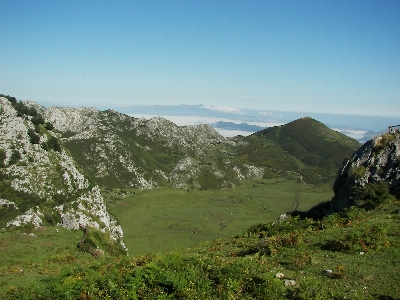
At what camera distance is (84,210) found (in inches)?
2901

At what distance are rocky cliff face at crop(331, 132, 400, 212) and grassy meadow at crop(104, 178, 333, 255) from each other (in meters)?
63.6

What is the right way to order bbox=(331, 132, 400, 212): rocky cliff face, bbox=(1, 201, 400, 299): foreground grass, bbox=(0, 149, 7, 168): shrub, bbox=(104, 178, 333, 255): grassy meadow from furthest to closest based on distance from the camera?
bbox=(104, 178, 333, 255): grassy meadow → bbox=(0, 149, 7, 168): shrub → bbox=(331, 132, 400, 212): rocky cliff face → bbox=(1, 201, 400, 299): foreground grass

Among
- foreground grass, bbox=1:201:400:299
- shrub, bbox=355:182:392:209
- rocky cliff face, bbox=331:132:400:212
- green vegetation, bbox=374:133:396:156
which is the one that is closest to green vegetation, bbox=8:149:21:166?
foreground grass, bbox=1:201:400:299

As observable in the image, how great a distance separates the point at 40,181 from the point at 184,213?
89.7 m

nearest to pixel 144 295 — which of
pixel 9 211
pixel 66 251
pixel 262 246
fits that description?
pixel 262 246

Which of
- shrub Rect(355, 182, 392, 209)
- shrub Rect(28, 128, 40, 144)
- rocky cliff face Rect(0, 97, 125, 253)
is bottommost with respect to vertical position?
rocky cliff face Rect(0, 97, 125, 253)

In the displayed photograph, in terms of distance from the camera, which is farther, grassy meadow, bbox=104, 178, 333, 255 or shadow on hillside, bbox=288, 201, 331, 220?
grassy meadow, bbox=104, 178, 333, 255

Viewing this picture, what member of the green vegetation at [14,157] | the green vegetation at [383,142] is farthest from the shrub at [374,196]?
the green vegetation at [14,157]

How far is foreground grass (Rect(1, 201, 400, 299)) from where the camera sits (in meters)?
14.3

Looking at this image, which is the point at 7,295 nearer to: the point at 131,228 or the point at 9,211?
the point at 9,211

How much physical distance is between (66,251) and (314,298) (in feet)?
139

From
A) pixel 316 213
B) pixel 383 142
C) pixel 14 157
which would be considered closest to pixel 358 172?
pixel 383 142

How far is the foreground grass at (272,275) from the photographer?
1428 centimetres

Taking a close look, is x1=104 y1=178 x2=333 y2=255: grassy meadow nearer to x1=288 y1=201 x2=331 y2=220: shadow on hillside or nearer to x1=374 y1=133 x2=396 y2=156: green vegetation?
x1=288 y1=201 x2=331 y2=220: shadow on hillside
